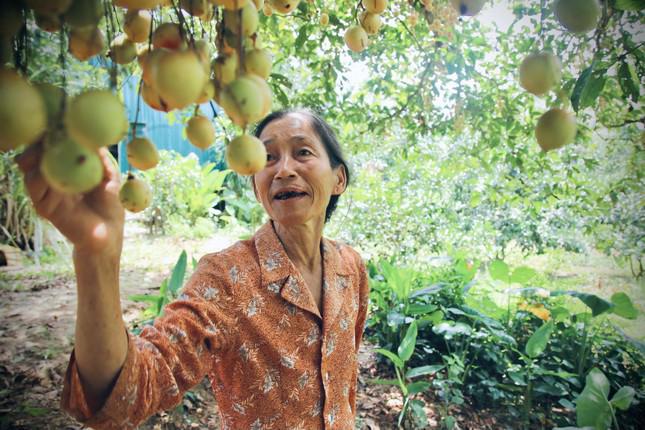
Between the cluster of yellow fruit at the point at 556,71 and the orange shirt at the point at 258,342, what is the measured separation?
2.00ft

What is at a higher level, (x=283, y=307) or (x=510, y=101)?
(x=510, y=101)

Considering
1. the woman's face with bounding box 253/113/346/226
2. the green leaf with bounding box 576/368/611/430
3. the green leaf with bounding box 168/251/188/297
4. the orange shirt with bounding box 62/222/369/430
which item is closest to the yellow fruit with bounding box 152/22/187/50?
the orange shirt with bounding box 62/222/369/430

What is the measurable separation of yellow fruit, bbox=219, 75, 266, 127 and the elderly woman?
163 mm

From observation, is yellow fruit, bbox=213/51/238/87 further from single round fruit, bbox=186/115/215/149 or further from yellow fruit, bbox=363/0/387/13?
yellow fruit, bbox=363/0/387/13

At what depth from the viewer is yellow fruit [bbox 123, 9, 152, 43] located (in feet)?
1.26

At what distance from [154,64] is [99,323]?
32 cm

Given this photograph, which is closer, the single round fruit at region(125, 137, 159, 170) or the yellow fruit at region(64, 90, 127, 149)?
the yellow fruit at region(64, 90, 127, 149)

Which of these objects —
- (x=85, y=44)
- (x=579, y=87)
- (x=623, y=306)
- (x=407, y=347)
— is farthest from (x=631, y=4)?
(x=623, y=306)

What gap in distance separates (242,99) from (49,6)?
0.39 feet

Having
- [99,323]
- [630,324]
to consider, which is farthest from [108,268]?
[630,324]

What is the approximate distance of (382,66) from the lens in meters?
2.33

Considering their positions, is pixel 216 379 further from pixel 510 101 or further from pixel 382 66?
pixel 382 66

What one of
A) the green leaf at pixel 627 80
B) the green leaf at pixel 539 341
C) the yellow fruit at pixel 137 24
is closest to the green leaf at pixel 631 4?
the green leaf at pixel 627 80

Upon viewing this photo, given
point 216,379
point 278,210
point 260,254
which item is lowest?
point 216,379
